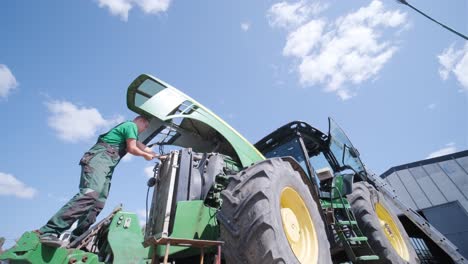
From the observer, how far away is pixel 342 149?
5469mm

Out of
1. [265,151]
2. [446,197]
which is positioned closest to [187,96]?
[265,151]

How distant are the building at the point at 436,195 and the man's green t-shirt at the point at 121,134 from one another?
7.43m

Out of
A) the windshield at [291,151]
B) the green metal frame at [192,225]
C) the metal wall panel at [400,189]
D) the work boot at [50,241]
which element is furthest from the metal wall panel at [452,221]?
the work boot at [50,241]

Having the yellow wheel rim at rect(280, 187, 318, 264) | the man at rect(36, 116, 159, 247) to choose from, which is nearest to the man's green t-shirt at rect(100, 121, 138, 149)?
the man at rect(36, 116, 159, 247)

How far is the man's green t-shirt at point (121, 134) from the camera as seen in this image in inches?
108

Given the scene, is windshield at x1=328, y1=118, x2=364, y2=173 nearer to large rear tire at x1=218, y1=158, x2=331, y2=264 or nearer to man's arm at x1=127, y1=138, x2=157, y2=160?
large rear tire at x1=218, y1=158, x2=331, y2=264

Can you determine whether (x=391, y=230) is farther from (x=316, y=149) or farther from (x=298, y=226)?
(x=298, y=226)

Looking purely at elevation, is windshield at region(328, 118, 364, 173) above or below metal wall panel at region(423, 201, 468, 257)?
above

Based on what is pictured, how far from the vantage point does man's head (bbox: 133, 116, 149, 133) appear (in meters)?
2.93

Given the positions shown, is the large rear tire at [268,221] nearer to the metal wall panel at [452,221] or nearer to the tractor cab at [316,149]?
the tractor cab at [316,149]

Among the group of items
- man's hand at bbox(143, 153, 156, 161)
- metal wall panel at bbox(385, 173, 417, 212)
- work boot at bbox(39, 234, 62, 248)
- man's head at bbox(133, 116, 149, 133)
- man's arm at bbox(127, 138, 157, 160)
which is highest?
metal wall panel at bbox(385, 173, 417, 212)

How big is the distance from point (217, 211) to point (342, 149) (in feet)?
12.8

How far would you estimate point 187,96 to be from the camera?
10.1 ft

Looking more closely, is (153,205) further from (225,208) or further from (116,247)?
(225,208)
